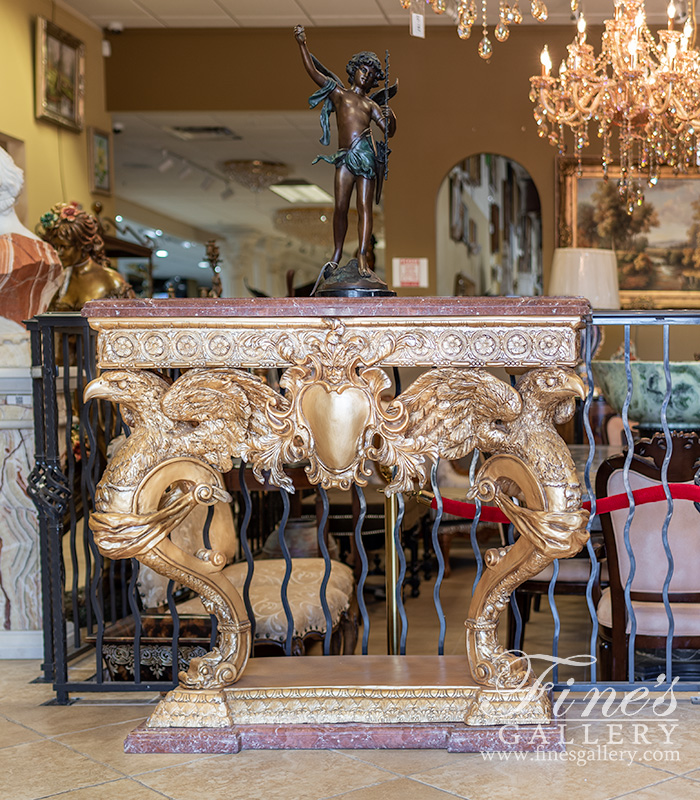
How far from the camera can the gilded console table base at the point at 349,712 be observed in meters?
2.51

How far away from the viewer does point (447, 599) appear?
215 inches

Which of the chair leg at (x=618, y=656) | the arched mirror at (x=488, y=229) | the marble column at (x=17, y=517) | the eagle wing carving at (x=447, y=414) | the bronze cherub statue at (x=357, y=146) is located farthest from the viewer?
the arched mirror at (x=488, y=229)

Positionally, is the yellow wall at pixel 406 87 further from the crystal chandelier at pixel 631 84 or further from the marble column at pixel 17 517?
the marble column at pixel 17 517

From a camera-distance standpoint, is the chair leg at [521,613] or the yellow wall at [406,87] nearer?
the chair leg at [521,613]

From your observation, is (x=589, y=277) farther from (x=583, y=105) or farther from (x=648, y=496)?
(x=648, y=496)

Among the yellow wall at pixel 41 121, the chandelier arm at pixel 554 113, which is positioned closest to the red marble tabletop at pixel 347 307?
the chandelier arm at pixel 554 113

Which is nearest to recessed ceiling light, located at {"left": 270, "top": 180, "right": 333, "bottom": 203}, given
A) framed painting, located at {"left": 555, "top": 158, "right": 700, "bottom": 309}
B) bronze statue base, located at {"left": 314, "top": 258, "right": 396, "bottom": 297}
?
framed painting, located at {"left": 555, "top": 158, "right": 700, "bottom": 309}

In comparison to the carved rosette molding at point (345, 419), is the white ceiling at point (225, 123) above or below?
above

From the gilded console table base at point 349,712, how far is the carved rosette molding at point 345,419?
2 cm

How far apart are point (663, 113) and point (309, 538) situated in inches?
131

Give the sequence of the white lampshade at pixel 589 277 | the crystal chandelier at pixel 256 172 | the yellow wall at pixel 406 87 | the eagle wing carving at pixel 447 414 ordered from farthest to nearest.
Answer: the crystal chandelier at pixel 256 172
the yellow wall at pixel 406 87
the white lampshade at pixel 589 277
the eagle wing carving at pixel 447 414

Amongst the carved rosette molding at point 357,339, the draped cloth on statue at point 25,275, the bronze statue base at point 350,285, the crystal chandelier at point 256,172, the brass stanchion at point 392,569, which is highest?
the crystal chandelier at point 256,172

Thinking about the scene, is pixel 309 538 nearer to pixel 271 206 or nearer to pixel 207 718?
pixel 207 718

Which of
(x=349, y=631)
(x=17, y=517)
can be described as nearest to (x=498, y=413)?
(x=349, y=631)
